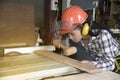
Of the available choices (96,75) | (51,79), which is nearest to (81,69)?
(96,75)

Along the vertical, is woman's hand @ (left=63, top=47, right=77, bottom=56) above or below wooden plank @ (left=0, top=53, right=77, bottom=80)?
above

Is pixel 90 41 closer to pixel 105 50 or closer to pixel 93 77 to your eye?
pixel 105 50

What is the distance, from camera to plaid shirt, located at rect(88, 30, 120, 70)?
135 centimetres

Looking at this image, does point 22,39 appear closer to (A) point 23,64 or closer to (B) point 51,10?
(B) point 51,10

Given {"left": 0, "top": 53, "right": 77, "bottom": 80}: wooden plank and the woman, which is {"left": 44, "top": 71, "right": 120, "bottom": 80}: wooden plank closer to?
{"left": 0, "top": 53, "right": 77, "bottom": 80}: wooden plank

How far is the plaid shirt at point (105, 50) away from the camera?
4.41ft

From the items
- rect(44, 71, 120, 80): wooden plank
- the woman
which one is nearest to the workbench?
rect(44, 71, 120, 80): wooden plank

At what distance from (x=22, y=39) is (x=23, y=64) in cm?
63

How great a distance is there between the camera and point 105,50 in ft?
4.52

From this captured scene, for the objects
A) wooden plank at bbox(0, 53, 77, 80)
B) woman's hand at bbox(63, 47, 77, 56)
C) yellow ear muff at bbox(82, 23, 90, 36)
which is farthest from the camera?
woman's hand at bbox(63, 47, 77, 56)

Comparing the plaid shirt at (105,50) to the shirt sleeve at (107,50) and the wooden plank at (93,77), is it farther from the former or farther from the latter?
the wooden plank at (93,77)

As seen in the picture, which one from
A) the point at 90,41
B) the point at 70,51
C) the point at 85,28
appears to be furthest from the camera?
the point at 90,41

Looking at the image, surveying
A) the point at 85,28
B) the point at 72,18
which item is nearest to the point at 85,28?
the point at 85,28

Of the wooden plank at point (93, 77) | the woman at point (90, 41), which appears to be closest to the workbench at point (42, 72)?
the wooden plank at point (93, 77)
